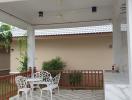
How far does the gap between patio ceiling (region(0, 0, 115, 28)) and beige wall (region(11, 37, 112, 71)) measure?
9.00 feet

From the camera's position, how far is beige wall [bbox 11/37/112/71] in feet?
39.5

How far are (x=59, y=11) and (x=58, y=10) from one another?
7.5 inches

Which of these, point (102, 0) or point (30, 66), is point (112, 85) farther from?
point (30, 66)

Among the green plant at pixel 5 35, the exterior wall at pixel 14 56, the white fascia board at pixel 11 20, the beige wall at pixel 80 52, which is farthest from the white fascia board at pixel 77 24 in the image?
the exterior wall at pixel 14 56

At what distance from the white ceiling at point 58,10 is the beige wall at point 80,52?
3208mm

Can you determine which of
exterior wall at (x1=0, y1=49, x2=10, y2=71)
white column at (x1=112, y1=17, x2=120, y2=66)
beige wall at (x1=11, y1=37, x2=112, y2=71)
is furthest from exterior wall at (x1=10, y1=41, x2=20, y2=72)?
white column at (x1=112, y1=17, x2=120, y2=66)

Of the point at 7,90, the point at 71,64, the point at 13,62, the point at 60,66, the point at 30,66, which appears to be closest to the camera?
the point at 7,90

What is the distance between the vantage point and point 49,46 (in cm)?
1285

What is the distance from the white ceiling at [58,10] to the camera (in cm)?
706

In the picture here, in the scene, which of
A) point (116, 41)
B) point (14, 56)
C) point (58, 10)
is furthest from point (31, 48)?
point (14, 56)

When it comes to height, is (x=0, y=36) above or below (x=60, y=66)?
above

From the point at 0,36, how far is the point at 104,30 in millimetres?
6668

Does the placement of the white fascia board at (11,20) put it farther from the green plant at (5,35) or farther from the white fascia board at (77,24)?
the green plant at (5,35)

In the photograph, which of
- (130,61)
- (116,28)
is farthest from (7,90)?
(130,61)
